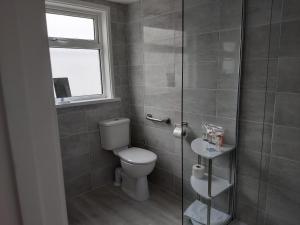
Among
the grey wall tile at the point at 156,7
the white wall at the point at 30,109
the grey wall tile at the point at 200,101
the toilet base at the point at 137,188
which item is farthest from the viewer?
the toilet base at the point at 137,188

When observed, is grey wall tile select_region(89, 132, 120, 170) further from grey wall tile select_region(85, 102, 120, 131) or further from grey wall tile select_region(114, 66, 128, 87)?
grey wall tile select_region(114, 66, 128, 87)

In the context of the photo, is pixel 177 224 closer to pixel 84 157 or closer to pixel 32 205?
pixel 84 157

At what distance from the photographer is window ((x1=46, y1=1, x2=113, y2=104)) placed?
7.95ft

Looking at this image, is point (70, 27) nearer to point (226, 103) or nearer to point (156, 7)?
point (156, 7)

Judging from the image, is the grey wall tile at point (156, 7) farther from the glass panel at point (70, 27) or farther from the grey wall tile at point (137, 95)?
the grey wall tile at point (137, 95)

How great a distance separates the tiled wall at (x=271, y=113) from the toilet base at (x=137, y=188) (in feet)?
3.51

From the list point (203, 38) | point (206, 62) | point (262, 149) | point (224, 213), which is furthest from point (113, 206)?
point (203, 38)

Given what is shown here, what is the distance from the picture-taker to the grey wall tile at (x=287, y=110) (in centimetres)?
162

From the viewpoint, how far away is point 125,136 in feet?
9.32

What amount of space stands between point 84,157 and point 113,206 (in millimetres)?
652

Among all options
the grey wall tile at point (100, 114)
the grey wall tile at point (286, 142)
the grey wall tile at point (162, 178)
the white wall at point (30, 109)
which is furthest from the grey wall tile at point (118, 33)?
the white wall at point (30, 109)

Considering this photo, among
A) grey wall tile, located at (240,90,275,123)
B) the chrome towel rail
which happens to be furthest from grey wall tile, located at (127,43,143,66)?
grey wall tile, located at (240,90,275,123)

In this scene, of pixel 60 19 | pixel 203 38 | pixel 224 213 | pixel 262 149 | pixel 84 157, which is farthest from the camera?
pixel 84 157

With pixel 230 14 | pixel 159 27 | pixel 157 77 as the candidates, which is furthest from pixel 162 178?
pixel 230 14
